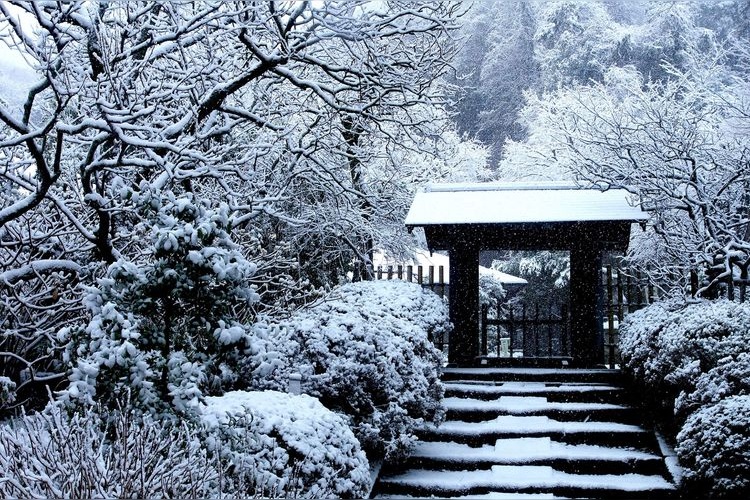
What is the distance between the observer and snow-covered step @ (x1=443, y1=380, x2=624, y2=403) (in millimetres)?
9695

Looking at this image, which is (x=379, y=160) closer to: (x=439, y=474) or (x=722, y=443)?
(x=439, y=474)

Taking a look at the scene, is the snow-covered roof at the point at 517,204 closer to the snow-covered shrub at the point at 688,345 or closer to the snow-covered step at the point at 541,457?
the snow-covered shrub at the point at 688,345

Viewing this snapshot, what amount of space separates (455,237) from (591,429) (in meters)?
4.32

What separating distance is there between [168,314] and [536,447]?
507 cm

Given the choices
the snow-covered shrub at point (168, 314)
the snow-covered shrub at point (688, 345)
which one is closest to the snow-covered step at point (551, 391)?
the snow-covered shrub at point (688, 345)

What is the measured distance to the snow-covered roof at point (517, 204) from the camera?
10828 millimetres

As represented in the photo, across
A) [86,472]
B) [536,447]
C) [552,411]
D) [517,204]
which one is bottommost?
[536,447]

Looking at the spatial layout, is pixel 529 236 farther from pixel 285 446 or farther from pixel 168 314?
pixel 168 314

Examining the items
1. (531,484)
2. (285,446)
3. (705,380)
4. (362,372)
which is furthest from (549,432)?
(285,446)

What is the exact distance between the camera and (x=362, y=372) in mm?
6582

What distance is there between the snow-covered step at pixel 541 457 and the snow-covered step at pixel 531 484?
6.8 inches

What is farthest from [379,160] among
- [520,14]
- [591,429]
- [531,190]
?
Result: [591,429]

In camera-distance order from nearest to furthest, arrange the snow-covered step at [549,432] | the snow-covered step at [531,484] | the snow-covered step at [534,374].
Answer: the snow-covered step at [531,484] → the snow-covered step at [549,432] → the snow-covered step at [534,374]

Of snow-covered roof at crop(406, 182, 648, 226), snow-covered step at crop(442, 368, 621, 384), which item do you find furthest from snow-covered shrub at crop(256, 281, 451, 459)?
snow-covered roof at crop(406, 182, 648, 226)
